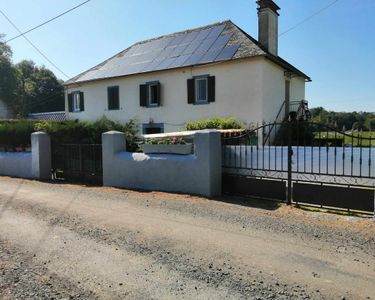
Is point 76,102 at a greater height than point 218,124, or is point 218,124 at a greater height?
→ point 76,102

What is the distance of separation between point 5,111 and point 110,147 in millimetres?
45522

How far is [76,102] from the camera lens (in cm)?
2555

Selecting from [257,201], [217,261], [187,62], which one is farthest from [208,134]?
[187,62]

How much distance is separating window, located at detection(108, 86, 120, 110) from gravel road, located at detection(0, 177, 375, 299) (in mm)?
15063

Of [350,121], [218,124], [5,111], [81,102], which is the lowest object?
[218,124]

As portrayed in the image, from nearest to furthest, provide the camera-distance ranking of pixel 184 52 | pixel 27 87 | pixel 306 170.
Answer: pixel 306 170 < pixel 184 52 < pixel 27 87

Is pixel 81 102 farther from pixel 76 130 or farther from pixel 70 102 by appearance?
pixel 76 130

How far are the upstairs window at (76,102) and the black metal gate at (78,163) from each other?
11465mm

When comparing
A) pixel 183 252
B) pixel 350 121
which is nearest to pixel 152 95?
pixel 350 121

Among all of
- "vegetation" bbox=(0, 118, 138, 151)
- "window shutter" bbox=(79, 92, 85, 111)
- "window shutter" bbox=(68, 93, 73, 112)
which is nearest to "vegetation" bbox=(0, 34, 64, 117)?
"window shutter" bbox=(68, 93, 73, 112)

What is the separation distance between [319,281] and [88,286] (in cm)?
255

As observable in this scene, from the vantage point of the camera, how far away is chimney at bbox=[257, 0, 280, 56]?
19000 millimetres

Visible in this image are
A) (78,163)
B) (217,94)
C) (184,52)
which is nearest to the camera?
(78,163)

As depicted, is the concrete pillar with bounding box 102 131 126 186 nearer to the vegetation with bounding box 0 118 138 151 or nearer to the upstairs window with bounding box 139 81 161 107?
the vegetation with bounding box 0 118 138 151
